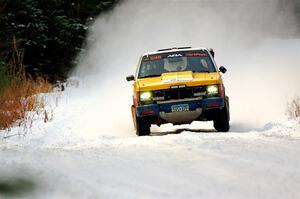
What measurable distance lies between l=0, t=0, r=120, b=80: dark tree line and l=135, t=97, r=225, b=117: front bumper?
25.8 ft

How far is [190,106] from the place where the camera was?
9.61 m

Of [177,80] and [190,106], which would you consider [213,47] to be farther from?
[190,106]

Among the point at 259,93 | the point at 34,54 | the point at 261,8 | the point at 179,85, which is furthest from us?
the point at 261,8

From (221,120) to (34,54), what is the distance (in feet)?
44.7

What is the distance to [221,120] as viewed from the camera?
32.6ft

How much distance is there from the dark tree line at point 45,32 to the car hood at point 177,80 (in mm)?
7468

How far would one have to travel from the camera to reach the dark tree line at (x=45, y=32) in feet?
64.2

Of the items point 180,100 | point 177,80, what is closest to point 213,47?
point 177,80

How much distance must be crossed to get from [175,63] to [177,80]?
1318 mm

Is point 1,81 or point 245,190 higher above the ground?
point 1,81

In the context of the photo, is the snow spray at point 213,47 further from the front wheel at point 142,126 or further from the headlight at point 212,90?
the headlight at point 212,90

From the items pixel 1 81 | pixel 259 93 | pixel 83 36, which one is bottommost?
pixel 259 93

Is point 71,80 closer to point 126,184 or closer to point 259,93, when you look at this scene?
point 259,93

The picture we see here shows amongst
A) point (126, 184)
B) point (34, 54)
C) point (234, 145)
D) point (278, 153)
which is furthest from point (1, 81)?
point (34, 54)
